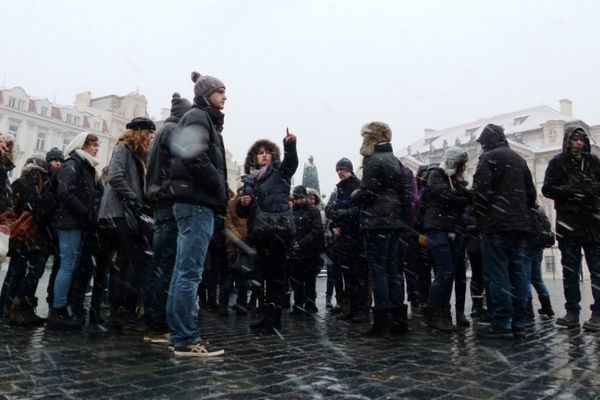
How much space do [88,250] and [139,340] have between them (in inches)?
64.2

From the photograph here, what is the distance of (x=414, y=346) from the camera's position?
13.4 feet

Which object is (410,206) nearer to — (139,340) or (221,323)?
(221,323)

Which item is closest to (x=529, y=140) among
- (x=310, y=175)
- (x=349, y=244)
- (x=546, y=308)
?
(x=310, y=175)

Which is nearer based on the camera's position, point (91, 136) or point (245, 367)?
point (245, 367)

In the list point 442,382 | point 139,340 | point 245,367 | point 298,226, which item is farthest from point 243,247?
point 442,382

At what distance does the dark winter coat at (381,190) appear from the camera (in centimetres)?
488

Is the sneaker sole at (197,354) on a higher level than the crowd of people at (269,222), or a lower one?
lower

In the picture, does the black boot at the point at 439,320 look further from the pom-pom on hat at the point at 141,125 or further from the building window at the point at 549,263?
the building window at the point at 549,263

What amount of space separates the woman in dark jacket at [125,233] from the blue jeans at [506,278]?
355 cm

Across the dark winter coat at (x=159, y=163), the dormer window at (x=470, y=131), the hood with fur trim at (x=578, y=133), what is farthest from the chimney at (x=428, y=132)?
the dark winter coat at (x=159, y=163)

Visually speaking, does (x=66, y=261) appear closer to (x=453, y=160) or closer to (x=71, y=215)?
(x=71, y=215)

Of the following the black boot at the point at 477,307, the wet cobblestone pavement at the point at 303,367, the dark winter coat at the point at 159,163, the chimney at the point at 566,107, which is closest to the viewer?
the wet cobblestone pavement at the point at 303,367

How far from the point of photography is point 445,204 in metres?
5.28

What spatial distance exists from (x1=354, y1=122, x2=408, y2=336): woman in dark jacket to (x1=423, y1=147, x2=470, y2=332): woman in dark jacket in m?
0.46
